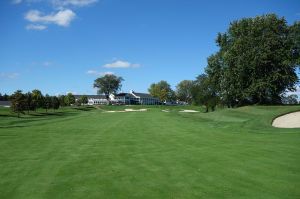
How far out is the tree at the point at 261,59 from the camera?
191 ft

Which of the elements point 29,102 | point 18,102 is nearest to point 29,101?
point 29,102

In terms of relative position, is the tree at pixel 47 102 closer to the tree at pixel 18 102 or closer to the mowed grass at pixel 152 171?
the tree at pixel 18 102

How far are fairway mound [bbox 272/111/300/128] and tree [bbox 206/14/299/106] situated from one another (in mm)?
24470

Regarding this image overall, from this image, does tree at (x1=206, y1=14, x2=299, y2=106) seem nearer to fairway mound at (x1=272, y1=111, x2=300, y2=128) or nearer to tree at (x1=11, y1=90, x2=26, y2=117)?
fairway mound at (x1=272, y1=111, x2=300, y2=128)

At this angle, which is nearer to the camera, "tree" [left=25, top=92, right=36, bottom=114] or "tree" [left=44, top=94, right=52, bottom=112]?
"tree" [left=25, top=92, right=36, bottom=114]

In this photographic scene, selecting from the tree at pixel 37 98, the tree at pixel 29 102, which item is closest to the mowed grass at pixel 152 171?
the tree at pixel 29 102

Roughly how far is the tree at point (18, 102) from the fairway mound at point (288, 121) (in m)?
47.2

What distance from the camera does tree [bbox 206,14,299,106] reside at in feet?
191

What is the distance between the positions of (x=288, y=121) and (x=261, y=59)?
28.7 metres

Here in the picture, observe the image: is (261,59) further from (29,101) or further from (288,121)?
(29,101)

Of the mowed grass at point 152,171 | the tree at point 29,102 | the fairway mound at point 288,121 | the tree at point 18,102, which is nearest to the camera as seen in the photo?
the mowed grass at point 152,171

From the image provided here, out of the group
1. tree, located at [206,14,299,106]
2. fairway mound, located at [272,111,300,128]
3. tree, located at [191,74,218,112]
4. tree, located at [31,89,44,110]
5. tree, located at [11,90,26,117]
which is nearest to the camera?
fairway mound, located at [272,111,300,128]

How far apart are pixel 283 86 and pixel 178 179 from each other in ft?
183

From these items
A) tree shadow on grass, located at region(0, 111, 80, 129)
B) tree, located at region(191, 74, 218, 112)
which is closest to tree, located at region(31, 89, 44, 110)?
tree shadow on grass, located at region(0, 111, 80, 129)
